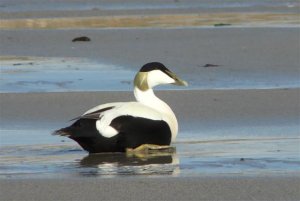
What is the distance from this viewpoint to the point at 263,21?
72.5ft

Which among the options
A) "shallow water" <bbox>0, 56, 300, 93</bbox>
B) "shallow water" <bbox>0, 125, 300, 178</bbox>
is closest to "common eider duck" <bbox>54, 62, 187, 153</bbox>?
"shallow water" <bbox>0, 125, 300, 178</bbox>

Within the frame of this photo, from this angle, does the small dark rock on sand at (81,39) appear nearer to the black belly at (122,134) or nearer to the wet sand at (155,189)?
the black belly at (122,134)

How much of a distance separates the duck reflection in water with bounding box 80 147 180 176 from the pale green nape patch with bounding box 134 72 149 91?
648mm

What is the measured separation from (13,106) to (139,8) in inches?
617

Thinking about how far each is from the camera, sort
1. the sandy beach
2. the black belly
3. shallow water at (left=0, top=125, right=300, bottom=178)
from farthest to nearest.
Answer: the black belly → shallow water at (left=0, top=125, right=300, bottom=178) → the sandy beach

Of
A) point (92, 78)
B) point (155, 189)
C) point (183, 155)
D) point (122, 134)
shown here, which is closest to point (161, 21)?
point (92, 78)

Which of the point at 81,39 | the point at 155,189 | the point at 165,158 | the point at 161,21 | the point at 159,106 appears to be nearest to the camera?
the point at 155,189

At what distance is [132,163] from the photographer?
A: 855 centimetres

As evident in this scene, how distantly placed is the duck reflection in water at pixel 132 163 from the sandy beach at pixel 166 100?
1cm

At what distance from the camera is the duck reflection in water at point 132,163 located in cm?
800

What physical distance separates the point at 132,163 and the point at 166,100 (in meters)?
3.22

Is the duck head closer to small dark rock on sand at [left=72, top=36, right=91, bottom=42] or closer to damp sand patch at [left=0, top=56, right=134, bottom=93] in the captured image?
damp sand patch at [left=0, top=56, right=134, bottom=93]

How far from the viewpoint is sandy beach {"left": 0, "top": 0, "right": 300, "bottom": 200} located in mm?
7328

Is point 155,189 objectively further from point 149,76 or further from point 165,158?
point 149,76
